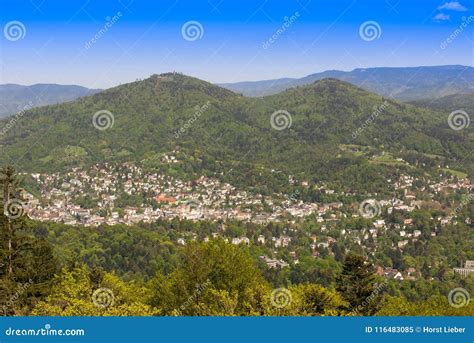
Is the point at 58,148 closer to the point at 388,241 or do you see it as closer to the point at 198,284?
the point at 388,241

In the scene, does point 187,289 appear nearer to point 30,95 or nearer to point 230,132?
point 230,132

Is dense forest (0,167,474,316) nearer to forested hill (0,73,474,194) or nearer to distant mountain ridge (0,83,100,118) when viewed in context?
forested hill (0,73,474,194)

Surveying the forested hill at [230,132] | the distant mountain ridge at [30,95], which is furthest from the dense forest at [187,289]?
the distant mountain ridge at [30,95]

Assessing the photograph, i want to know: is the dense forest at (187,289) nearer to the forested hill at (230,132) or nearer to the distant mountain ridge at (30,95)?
the forested hill at (230,132)

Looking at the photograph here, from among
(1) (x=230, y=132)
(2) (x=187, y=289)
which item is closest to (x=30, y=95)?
(1) (x=230, y=132)

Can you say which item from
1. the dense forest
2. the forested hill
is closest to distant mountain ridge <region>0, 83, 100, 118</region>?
the forested hill

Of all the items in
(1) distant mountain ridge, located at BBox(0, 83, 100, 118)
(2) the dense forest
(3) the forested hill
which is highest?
(1) distant mountain ridge, located at BBox(0, 83, 100, 118)

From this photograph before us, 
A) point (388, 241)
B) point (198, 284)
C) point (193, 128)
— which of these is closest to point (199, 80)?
point (193, 128)
